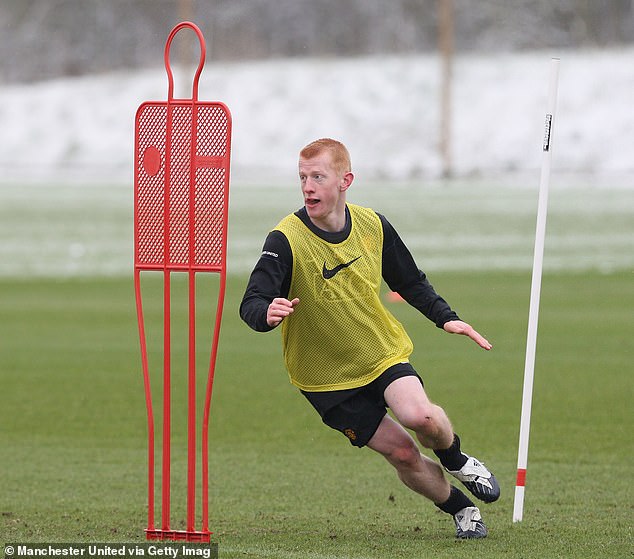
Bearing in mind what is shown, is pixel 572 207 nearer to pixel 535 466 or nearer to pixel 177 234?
pixel 535 466

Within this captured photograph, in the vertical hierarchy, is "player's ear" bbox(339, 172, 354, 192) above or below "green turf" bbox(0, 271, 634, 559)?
above

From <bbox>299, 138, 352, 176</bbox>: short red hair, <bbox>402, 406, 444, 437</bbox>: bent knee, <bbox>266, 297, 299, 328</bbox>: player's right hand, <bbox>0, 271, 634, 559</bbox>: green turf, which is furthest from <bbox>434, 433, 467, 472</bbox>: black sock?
<bbox>299, 138, 352, 176</bbox>: short red hair

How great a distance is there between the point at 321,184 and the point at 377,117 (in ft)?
89.3

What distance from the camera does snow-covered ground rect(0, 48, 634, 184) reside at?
32.6m

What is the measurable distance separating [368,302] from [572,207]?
2510 centimetres

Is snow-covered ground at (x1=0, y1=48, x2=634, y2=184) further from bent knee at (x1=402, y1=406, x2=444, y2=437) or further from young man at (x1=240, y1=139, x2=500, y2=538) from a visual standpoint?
bent knee at (x1=402, y1=406, x2=444, y2=437)

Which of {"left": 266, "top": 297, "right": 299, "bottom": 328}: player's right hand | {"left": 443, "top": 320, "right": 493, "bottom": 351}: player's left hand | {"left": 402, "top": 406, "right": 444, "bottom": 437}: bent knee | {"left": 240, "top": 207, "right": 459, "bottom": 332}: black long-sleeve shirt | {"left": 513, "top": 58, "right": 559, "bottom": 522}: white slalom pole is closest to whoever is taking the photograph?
{"left": 266, "top": 297, "right": 299, "bottom": 328}: player's right hand

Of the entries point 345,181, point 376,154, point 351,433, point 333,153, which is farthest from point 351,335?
point 376,154

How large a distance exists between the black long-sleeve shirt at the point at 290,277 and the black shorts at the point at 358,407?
42 centimetres

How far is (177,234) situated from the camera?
6.27 metres

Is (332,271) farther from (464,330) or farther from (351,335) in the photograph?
(464,330)

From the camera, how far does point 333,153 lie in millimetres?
6492

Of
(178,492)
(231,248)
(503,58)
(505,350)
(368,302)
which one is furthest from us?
(503,58)

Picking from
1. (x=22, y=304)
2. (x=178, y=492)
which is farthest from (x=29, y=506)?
(x=22, y=304)
